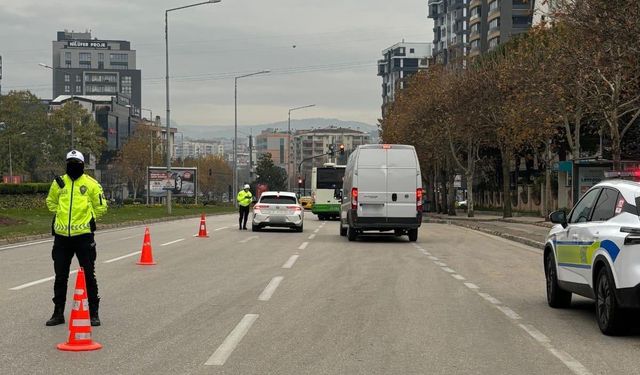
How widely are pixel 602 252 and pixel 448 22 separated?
5741 inches

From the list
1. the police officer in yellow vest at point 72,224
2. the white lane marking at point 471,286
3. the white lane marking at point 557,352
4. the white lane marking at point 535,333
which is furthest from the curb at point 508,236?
the police officer in yellow vest at point 72,224

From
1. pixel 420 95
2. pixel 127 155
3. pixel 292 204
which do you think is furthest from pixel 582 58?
pixel 127 155

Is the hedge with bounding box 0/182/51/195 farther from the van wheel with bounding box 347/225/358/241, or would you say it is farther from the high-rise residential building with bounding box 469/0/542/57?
the high-rise residential building with bounding box 469/0/542/57

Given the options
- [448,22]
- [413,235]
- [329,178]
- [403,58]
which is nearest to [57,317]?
[413,235]

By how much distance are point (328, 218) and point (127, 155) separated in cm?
5989

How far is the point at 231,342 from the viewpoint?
830cm

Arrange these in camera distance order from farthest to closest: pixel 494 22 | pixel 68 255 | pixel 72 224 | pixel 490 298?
pixel 494 22
pixel 490 298
pixel 68 255
pixel 72 224

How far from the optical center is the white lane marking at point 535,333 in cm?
866

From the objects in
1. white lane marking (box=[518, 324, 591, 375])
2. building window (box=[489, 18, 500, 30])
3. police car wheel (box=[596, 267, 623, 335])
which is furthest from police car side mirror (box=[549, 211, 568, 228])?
building window (box=[489, 18, 500, 30])

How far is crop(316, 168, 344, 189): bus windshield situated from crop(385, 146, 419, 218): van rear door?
21753 mm

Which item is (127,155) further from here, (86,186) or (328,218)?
(86,186)

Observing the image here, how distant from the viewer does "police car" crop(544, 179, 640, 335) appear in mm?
8344

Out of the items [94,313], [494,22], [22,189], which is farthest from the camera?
[494,22]

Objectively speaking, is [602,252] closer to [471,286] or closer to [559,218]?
[559,218]
